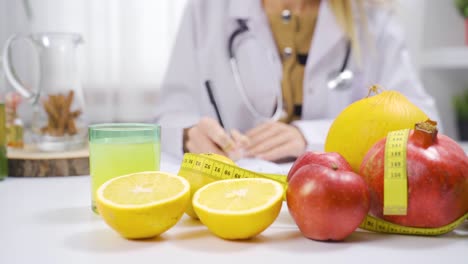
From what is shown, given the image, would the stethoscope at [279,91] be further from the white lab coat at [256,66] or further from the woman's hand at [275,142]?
the woman's hand at [275,142]

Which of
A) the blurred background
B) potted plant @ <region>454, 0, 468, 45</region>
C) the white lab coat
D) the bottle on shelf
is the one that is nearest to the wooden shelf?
potted plant @ <region>454, 0, 468, 45</region>

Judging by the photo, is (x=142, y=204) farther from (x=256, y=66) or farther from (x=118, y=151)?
(x=256, y=66)

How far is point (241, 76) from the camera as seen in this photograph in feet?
5.71

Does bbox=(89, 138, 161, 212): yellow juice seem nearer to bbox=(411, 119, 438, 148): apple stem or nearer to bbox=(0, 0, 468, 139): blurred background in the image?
bbox=(411, 119, 438, 148): apple stem

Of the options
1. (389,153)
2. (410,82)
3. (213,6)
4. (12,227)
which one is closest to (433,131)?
(389,153)

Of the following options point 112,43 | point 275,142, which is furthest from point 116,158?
point 112,43

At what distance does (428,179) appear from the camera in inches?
24.2

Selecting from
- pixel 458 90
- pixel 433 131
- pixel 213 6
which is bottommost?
pixel 458 90

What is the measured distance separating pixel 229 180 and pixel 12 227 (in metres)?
0.29

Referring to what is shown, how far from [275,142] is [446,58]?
1288mm

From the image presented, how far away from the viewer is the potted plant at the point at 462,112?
7.86 ft

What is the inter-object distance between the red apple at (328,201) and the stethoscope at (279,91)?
0.99m

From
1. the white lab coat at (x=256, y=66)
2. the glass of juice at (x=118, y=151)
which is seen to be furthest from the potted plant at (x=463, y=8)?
the glass of juice at (x=118, y=151)

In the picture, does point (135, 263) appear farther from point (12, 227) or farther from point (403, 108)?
point (403, 108)
